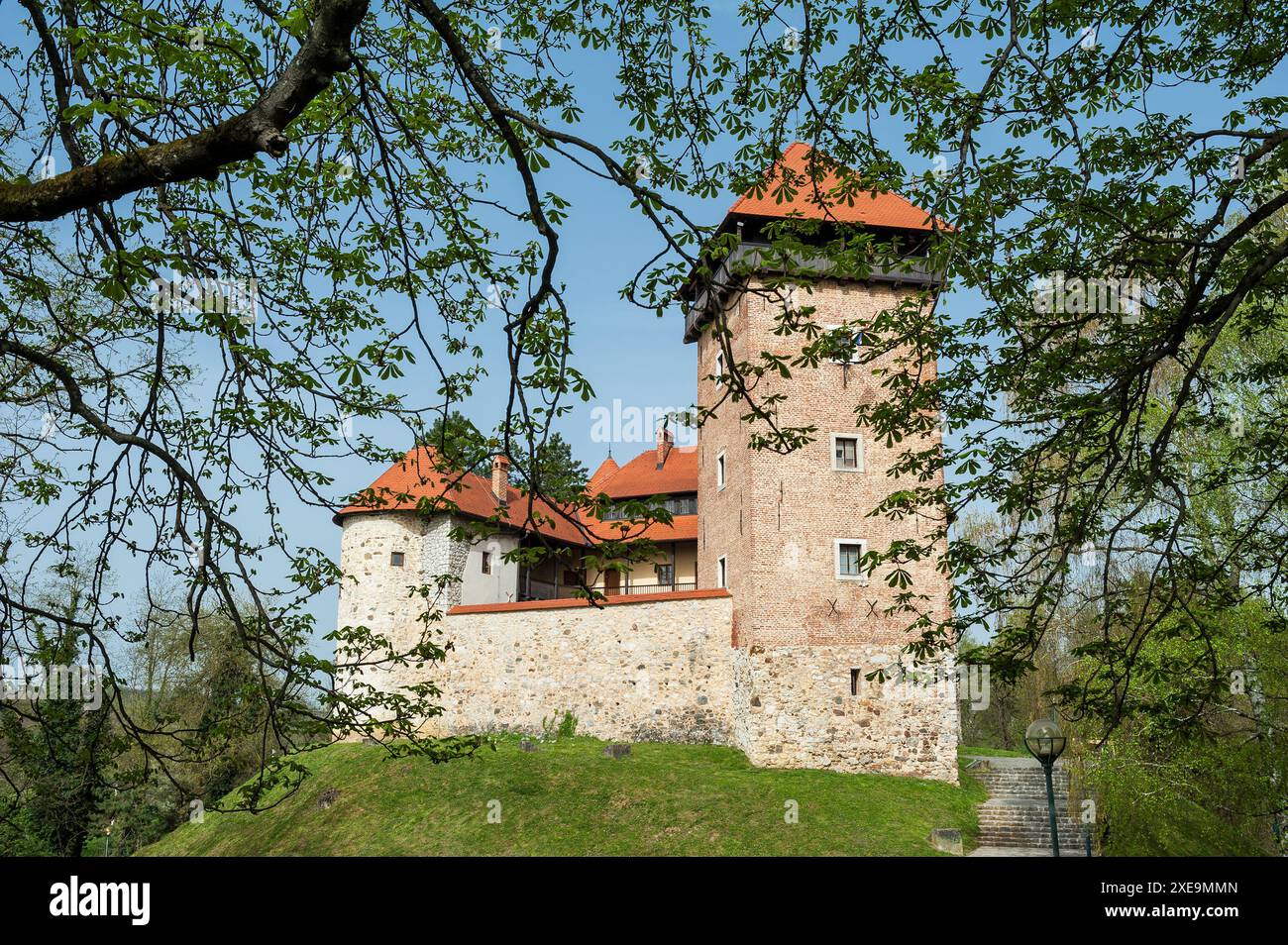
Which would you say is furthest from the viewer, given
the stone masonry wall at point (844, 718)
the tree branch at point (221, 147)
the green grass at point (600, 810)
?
the stone masonry wall at point (844, 718)

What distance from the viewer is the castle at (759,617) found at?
19.0 m

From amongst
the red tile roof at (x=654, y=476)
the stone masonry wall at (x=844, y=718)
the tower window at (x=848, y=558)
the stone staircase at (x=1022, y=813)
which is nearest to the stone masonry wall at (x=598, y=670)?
the stone masonry wall at (x=844, y=718)

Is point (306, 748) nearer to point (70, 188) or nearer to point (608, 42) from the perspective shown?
point (70, 188)

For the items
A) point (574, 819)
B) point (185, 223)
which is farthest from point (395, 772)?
point (185, 223)

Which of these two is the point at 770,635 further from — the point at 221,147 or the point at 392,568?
the point at 221,147

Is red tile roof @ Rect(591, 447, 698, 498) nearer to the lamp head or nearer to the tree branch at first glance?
the lamp head

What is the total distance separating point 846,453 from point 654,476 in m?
13.1

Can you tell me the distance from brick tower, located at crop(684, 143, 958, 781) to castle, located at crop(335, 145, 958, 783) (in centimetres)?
4

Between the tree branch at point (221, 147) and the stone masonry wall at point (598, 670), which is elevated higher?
the tree branch at point (221, 147)

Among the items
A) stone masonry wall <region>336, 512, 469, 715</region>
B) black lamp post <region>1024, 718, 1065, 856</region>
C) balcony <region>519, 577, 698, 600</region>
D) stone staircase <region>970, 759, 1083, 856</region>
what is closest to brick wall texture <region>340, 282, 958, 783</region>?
stone staircase <region>970, 759, 1083, 856</region>

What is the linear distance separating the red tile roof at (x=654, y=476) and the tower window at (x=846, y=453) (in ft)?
31.9

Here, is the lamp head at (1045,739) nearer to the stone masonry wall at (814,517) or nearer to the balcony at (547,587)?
the stone masonry wall at (814,517)

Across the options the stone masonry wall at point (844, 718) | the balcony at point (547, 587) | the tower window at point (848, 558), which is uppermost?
the tower window at point (848, 558)

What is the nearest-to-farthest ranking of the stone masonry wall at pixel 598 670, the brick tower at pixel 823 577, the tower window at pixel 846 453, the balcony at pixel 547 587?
the brick tower at pixel 823 577
the tower window at pixel 846 453
the stone masonry wall at pixel 598 670
the balcony at pixel 547 587
